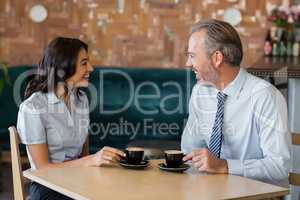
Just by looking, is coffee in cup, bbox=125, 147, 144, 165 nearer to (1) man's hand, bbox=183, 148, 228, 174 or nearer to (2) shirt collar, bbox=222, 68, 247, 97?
(1) man's hand, bbox=183, 148, 228, 174

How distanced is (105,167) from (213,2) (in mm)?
3040

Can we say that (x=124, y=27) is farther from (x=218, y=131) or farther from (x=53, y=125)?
(x=218, y=131)

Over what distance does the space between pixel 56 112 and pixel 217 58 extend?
745 mm

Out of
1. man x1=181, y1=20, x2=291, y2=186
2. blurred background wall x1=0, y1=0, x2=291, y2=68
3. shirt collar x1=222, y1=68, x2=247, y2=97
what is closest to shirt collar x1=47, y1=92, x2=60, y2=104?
man x1=181, y1=20, x2=291, y2=186

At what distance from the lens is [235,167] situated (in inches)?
79.0

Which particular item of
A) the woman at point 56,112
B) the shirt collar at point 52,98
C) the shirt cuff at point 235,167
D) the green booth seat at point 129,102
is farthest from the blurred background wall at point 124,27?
the shirt cuff at point 235,167

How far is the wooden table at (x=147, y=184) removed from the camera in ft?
5.40

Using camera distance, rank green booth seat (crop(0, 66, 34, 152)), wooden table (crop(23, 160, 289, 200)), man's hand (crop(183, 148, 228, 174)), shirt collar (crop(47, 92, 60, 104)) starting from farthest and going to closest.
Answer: green booth seat (crop(0, 66, 34, 152))
shirt collar (crop(47, 92, 60, 104))
man's hand (crop(183, 148, 228, 174))
wooden table (crop(23, 160, 289, 200))

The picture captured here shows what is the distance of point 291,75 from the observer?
3.30 meters

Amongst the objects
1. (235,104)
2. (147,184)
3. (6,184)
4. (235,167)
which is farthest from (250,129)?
(6,184)

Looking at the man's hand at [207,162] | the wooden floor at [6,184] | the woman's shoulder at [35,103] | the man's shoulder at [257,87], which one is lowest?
the wooden floor at [6,184]

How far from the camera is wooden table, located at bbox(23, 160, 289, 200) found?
1646 millimetres

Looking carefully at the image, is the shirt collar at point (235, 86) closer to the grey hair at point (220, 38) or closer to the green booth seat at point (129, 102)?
the grey hair at point (220, 38)

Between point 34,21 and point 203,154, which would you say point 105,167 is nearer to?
point 203,154
